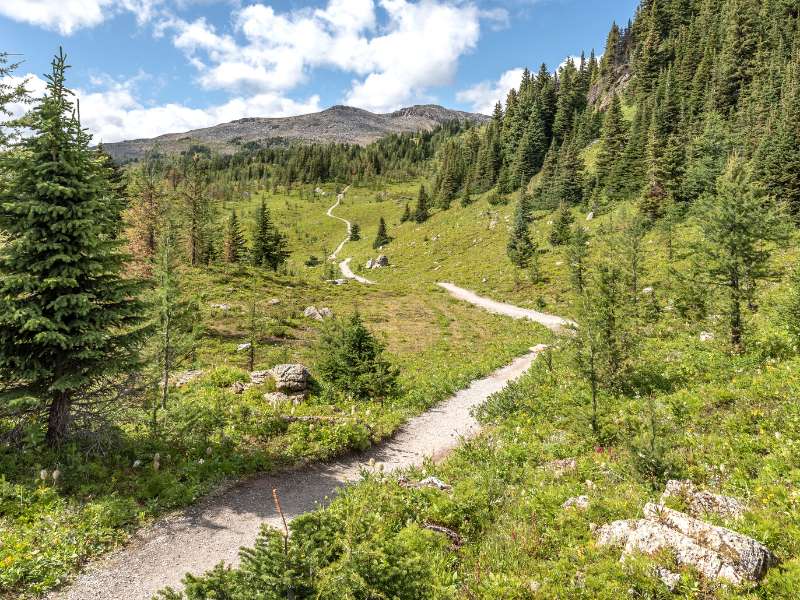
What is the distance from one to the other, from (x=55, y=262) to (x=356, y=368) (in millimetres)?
12465

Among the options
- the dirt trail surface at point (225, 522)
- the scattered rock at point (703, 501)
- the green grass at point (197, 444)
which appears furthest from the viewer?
the green grass at point (197, 444)

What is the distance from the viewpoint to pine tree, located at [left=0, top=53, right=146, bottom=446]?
33.4ft

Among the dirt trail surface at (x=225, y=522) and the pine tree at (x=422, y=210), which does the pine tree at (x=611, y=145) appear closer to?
the pine tree at (x=422, y=210)

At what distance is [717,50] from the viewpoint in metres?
78.4

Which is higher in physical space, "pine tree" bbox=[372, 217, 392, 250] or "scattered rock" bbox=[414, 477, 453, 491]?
"pine tree" bbox=[372, 217, 392, 250]

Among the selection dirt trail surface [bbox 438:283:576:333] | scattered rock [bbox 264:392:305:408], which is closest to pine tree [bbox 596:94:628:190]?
dirt trail surface [bbox 438:283:576:333]

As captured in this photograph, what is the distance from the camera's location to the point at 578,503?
375 inches

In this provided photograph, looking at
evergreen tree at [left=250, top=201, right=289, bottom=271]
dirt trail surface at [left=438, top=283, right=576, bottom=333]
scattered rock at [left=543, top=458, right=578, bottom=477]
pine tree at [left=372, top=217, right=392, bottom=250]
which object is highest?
pine tree at [left=372, top=217, right=392, bottom=250]

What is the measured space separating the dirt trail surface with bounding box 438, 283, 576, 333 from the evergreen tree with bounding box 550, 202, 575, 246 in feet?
48.2

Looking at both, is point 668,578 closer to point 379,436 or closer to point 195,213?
point 379,436

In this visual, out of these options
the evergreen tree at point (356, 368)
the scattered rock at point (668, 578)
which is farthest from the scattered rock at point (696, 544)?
the evergreen tree at point (356, 368)

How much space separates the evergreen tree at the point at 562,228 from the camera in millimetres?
55750

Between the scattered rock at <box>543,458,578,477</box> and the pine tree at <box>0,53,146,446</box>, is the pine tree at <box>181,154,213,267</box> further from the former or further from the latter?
the scattered rock at <box>543,458,578,477</box>

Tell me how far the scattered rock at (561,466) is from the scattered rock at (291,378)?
Answer: 11.0 meters
